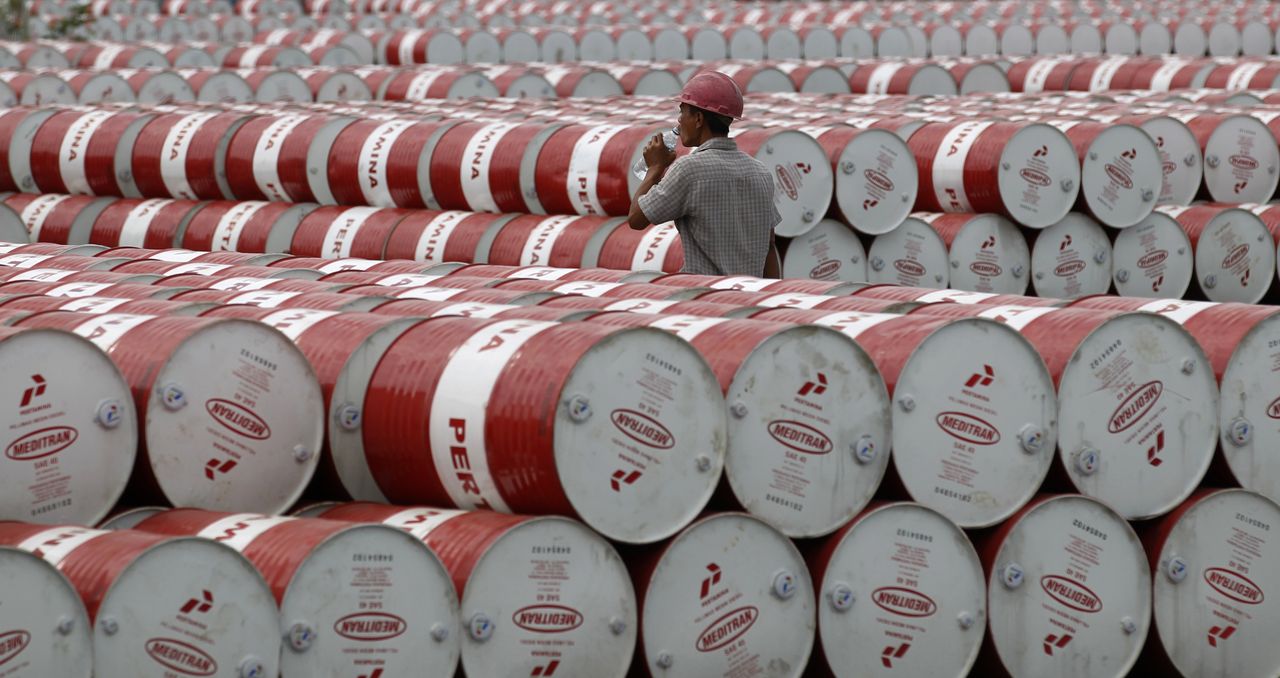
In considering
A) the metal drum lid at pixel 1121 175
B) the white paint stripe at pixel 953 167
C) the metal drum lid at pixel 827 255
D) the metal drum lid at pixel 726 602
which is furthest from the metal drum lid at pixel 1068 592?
the metal drum lid at pixel 1121 175

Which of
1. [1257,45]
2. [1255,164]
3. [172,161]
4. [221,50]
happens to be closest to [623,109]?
[172,161]

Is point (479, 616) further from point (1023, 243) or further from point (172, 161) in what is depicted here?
point (172, 161)

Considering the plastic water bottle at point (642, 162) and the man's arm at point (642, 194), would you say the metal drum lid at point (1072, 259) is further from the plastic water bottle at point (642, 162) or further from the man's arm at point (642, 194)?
the man's arm at point (642, 194)

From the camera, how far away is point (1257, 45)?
697 inches

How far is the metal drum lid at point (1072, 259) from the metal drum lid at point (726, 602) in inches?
166

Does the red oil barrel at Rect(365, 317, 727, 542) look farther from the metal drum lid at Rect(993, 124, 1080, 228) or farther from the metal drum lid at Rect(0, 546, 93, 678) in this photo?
the metal drum lid at Rect(993, 124, 1080, 228)

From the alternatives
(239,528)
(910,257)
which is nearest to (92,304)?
(239,528)

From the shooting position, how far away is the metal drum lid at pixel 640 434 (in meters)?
3.56

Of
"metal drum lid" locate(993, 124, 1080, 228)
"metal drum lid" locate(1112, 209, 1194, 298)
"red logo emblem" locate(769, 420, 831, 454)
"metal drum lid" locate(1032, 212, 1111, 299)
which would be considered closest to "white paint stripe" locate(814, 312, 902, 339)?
"red logo emblem" locate(769, 420, 831, 454)

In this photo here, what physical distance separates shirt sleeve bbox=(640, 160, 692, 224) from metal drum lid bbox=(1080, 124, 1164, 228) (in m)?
2.77

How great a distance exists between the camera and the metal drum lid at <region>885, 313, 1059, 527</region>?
4020 mm

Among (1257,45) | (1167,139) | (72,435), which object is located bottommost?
(1257,45)

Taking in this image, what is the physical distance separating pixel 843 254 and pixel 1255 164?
257 centimetres

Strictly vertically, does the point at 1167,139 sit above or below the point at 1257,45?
above
